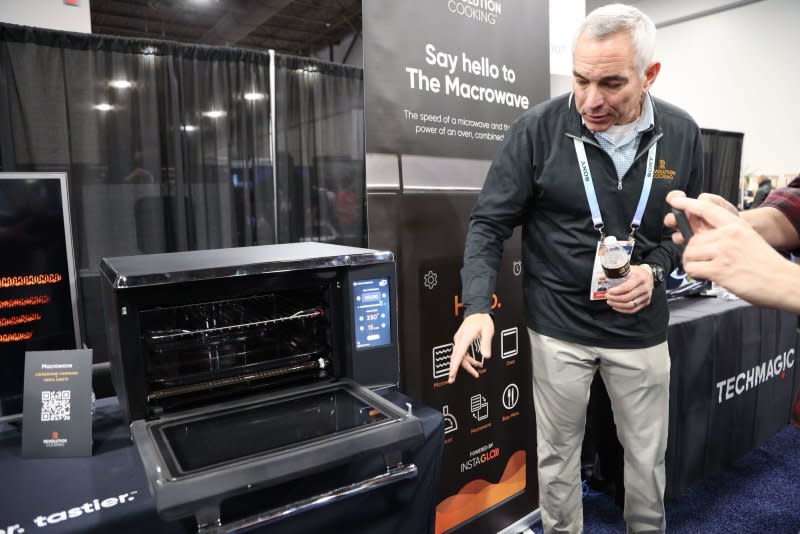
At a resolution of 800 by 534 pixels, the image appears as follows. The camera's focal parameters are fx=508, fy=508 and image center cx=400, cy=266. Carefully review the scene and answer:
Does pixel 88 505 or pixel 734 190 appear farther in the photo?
pixel 734 190

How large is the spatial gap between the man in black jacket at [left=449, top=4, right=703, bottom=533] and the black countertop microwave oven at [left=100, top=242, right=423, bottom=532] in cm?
36

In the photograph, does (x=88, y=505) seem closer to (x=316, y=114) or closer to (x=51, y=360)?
(x=51, y=360)

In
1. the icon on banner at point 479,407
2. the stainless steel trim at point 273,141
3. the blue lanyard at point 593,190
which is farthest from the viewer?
the stainless steel trim at point 273,141

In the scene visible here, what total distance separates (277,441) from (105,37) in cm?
350

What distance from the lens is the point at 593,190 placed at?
1.37m

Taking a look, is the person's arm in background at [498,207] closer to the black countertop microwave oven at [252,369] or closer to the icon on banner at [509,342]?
the black countertop microwave oven at [252,369]

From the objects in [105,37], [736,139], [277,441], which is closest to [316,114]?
[105,37]

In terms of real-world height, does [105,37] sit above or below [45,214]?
above

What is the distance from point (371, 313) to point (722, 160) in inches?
237

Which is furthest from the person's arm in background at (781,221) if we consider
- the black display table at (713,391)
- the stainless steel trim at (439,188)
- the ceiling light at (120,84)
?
the ceiling light at (120,84)

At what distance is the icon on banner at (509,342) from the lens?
1.92m

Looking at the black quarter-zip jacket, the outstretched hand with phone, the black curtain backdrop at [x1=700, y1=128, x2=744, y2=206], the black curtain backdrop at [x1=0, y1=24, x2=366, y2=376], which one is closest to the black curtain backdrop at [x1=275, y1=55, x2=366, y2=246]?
the black curtain backdrop at [x1=0, y1=24, x2=366, y2=376]

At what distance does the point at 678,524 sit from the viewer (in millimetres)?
2049

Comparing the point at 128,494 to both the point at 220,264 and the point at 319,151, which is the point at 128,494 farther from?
the point at 319,151
